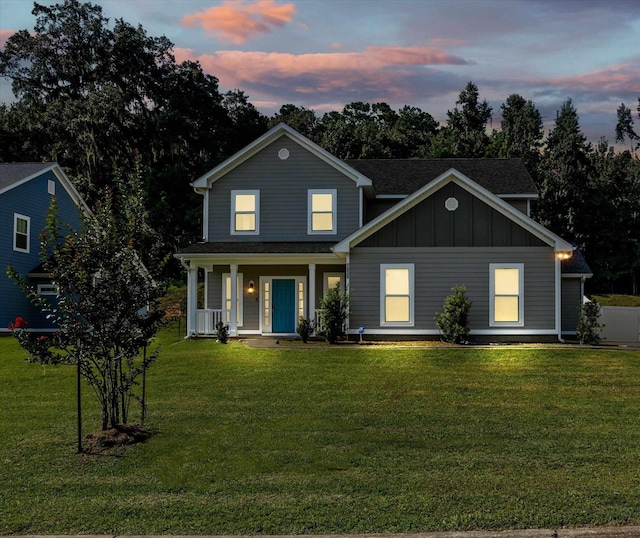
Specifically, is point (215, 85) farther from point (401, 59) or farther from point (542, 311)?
point (542, 311)

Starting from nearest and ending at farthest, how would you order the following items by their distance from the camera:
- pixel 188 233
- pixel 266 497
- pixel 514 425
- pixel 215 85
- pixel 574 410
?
1. pixel 266 497
2. pixel 514 425
3. pixel 574 410
4. pixel 188 233
5. pixel 215 85

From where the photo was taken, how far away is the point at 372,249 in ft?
68.5

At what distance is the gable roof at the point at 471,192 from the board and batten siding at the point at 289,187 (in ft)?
9.01

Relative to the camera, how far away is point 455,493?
272 inches

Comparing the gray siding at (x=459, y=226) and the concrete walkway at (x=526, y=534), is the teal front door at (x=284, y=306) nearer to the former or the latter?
the gray siding at (x=459, y=226)

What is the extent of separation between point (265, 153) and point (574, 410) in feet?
50.1

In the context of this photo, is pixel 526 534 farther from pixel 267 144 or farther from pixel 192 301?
pixel 267 144

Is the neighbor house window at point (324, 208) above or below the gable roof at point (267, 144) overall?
below

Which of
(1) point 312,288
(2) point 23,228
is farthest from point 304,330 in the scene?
(2) point 23,228

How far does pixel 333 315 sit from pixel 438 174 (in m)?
8.72

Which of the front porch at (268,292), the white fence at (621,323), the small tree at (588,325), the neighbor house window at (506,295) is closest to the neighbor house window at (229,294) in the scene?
the front porch at (268,292)

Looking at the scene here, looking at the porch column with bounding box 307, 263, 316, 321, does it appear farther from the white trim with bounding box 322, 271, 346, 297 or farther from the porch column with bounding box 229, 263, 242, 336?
the porch column with bounding box 229, 263, 242, 336

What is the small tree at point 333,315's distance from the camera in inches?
789

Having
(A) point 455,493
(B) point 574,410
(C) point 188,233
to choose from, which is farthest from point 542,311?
(C) point 188,233
